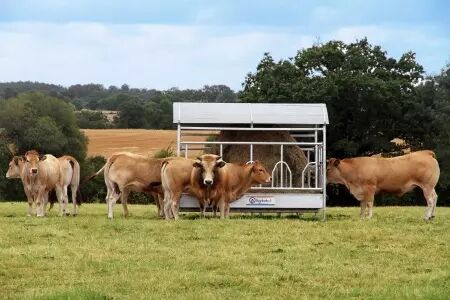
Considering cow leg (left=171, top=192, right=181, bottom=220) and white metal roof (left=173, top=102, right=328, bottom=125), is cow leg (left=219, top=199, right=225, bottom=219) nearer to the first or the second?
cow leg (left=171, top=192, right=181, bottom=220)

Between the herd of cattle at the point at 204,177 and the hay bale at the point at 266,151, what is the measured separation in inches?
35.8

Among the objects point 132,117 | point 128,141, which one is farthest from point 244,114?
point 132,117

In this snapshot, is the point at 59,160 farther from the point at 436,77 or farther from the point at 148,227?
the point at 436,77

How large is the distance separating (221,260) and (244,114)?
8.98 m

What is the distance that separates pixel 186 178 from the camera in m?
20.8

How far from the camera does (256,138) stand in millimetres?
23203

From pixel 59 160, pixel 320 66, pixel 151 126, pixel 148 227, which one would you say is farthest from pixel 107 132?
pixel 148 227

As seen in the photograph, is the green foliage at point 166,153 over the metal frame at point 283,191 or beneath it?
beneath

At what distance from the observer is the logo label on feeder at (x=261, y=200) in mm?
21047

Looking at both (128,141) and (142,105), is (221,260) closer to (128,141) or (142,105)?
(128,141)

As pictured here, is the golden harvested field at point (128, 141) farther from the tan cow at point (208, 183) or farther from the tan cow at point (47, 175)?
the tan cow at point (208, 183)

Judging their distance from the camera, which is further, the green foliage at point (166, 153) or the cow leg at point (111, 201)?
the green foliage at point (166, 153)

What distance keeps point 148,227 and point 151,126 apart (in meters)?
76.6

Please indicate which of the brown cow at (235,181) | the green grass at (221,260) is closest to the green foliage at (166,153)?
the brown cow at (235,181)
